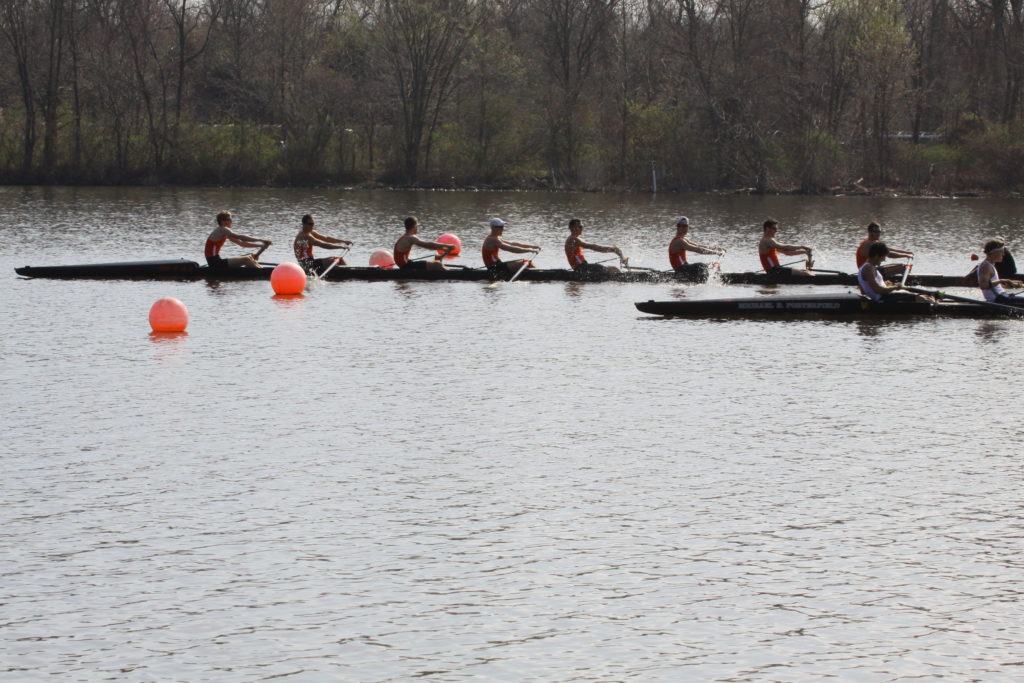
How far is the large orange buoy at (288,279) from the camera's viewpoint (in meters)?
26.4

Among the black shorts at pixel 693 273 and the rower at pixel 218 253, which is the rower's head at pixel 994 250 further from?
the rower at pixel 218 253

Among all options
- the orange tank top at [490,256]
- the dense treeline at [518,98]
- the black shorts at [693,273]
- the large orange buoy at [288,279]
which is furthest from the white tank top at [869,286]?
the dense treeline at [518,98]

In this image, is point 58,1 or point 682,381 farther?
point 58,1

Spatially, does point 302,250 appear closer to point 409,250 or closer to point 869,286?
point 409,250

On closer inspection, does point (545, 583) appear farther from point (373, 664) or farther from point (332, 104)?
point (332, 104)

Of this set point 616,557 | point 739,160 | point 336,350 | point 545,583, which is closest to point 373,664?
point 545,583

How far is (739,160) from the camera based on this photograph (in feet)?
230

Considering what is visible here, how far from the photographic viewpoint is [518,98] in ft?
245

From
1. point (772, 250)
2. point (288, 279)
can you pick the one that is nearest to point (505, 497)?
point (288, 279)

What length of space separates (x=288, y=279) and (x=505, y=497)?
1473 centimetres

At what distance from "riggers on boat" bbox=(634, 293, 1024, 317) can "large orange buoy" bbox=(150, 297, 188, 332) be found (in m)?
7.79

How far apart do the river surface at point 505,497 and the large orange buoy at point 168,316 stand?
1.59 feet

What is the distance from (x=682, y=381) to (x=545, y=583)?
8186 mm

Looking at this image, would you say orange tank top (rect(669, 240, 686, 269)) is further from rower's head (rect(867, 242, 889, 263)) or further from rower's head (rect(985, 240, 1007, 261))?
rower's head (rect(985, 240, 1007, 261))
